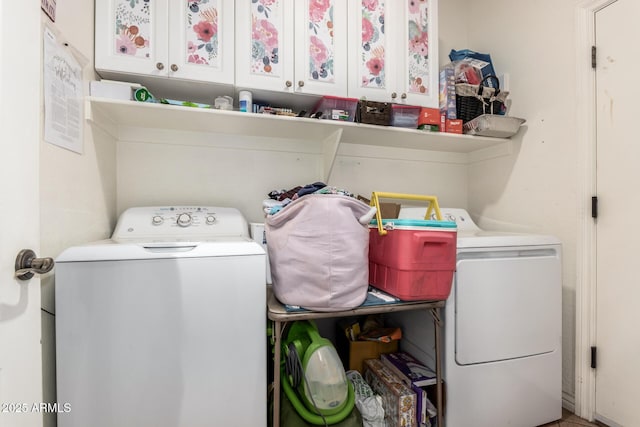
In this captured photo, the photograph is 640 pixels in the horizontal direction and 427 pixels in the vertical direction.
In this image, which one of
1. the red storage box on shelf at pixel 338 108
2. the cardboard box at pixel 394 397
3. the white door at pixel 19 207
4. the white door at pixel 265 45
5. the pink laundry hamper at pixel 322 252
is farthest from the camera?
the red storage box on shelf at pixel 338 108

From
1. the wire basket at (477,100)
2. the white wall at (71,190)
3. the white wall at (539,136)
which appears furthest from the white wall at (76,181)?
the white wall at (539,136)

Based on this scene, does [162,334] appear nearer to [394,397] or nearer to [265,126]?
[394,397]

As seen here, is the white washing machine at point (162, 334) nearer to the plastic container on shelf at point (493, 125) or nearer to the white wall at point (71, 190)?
the white wall at point (71, 190)

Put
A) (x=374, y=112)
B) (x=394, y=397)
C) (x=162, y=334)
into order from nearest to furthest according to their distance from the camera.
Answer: (x=162, y=334) → (x=394, y=397) → (x=374, y=112)

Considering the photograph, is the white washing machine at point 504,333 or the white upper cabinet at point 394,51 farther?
the white upper cabinet at point 394,51

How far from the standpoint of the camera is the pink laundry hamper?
3.67 ft

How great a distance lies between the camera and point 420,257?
3.90 feet

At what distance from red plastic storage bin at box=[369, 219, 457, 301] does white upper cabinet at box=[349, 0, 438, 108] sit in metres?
0.92

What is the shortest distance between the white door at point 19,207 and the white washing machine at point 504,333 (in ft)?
4.68

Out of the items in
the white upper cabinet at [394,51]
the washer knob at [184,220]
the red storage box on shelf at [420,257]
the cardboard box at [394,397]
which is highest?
the white upper cabinet at [394,51]

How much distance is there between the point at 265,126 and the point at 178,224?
72cm

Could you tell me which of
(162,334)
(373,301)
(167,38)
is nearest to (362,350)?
(373,301)

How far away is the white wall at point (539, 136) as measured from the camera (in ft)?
5.44

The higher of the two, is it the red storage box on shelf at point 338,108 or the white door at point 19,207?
the red storage box on shelf at point 338,108
